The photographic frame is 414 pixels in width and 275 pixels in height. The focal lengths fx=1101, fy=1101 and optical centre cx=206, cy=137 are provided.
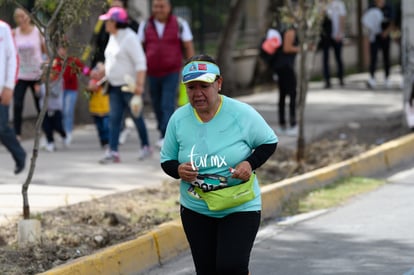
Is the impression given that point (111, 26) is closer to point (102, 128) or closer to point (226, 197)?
point (102, 128)

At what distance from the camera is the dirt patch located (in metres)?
8.01

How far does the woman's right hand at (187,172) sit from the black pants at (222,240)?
0.24m

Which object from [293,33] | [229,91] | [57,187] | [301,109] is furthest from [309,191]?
[229,91]

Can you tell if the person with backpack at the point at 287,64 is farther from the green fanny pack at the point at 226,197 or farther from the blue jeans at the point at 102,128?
the green fanny pack at the point at 226,197

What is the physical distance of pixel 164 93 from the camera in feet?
43.2

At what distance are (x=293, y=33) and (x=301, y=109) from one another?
2425 millimetres

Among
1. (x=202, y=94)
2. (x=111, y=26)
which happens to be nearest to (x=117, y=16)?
(x=111, y=26)

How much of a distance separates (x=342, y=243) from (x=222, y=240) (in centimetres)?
307

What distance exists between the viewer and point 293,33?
14.6 m

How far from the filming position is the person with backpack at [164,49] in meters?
13.1

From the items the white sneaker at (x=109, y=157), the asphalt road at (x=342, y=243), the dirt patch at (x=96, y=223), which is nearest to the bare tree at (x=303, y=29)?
the dirt patch at (x=96, y=223)

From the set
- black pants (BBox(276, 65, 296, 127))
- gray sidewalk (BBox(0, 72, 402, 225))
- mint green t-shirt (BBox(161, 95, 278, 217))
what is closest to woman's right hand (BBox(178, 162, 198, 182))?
mint green t-shirt (BBox(161, 95, 278, 217))

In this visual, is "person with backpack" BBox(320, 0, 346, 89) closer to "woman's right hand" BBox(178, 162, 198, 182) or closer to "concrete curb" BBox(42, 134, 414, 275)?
"concrete curb" BBox(42, 134, 414, 275)

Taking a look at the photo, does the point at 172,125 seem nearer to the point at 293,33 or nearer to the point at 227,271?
the point at 227,271
